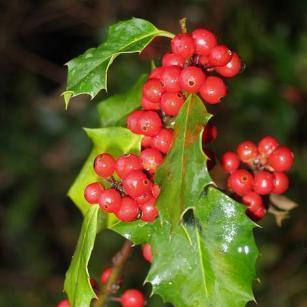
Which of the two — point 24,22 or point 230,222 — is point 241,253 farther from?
point 24,22

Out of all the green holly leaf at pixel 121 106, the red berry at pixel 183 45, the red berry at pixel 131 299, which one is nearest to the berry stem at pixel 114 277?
the red berry at pixel 131 299

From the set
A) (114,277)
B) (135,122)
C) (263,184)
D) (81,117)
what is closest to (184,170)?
(135,122)

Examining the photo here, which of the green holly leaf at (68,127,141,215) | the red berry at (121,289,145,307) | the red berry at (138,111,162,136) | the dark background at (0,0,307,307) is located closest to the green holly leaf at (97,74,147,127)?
the green holly leaf at (68,127,141,215)

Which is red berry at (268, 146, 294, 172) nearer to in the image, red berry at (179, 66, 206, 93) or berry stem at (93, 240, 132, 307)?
red berry at (179, 66, 206, 93)

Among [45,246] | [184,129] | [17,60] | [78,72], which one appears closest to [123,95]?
[78,72]

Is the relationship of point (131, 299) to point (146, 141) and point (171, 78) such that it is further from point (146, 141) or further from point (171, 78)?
point (171, 78)

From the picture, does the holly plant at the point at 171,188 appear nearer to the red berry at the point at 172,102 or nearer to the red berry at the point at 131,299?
the red berry at the point at 172,102
